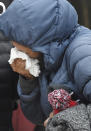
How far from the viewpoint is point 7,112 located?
1654mm

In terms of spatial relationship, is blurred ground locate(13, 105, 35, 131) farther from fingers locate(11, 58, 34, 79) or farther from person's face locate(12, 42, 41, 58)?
person's face locate(12, 42, 41, 58)

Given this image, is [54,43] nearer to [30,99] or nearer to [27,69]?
[27,69]

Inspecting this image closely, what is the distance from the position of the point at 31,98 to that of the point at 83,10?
3.77ft

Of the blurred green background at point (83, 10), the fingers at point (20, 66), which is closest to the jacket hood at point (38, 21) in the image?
the fingers at point (20, 66)

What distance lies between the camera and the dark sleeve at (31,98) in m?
1.42

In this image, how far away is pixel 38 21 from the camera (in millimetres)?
1159

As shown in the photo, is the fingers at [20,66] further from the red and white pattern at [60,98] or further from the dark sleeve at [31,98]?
the red and white pattern at [60,98]

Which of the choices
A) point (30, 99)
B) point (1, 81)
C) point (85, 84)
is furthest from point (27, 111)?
point (85, 84)

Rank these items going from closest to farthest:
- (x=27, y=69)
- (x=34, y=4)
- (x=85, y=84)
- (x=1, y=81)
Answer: (x=85, y=84) → (x=34, y=4) → (x=27, y=69) → (x=1, y=81)

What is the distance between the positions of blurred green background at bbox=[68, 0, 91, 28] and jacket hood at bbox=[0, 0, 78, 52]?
1.11 meters

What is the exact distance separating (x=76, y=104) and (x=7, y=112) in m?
0.65

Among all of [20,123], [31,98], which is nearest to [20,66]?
[31,98]

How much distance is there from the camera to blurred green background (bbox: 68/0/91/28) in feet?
7.49

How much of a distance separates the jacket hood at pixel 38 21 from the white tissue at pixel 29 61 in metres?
0.09
